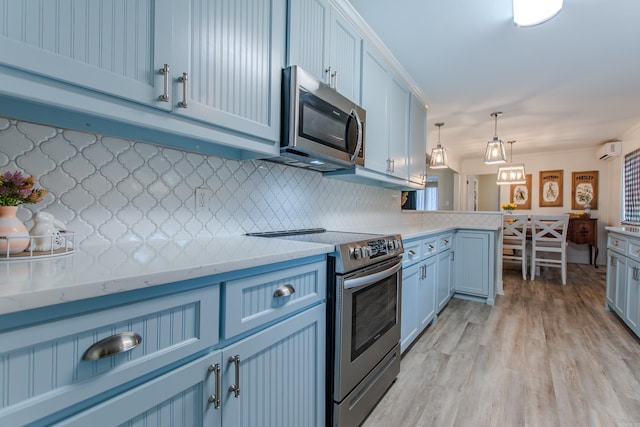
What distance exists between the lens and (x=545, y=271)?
5273 mm

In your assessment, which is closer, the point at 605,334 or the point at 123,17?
the point at 123,17

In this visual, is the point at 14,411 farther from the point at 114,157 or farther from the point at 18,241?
the point at 114,157

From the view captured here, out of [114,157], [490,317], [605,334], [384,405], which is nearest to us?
[114,157]

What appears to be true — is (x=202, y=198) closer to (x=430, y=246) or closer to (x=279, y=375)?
(x=279, y=375)

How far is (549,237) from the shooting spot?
15.6 feet

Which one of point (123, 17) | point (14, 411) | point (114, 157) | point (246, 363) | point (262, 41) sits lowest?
point (246, 363)

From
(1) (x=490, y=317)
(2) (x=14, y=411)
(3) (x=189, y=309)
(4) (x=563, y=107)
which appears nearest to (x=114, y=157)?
(3) (x=189, y=309)

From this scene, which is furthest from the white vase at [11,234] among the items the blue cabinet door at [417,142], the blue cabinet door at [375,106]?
the blue cabinet door at [417,142]

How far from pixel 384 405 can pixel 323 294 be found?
2.86 feet

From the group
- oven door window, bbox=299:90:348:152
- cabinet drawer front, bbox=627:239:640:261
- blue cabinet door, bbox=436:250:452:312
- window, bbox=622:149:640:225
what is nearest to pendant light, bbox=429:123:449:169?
blue cabinet door, bbox=436:250:452:312

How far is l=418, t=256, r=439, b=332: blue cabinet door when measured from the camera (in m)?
2.40

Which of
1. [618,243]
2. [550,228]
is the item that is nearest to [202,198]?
[618,243]

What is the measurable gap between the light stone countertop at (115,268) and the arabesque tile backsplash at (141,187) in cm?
13

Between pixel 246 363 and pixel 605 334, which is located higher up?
pixel 246 363
